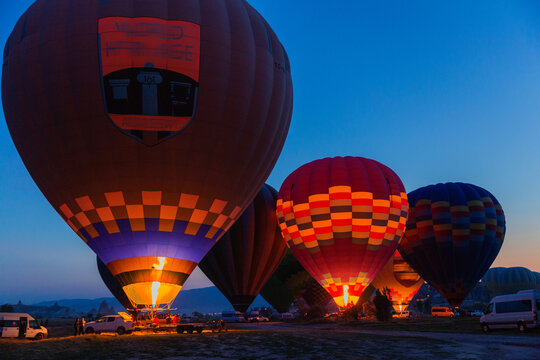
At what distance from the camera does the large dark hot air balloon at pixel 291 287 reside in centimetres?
4328

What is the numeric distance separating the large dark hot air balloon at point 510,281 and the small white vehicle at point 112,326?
84.9 metres

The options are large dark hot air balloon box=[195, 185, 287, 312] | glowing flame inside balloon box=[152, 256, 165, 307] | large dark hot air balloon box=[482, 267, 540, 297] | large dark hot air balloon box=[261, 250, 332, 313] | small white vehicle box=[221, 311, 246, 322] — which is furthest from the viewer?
large dark hot air balloon box=[482, 267, 540, 297]

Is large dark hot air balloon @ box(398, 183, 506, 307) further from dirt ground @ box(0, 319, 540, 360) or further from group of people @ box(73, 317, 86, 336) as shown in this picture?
group of people @ box(73, 317, 86, 336)

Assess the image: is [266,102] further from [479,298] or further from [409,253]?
[479,298]

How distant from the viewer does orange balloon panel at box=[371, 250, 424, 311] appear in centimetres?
4653

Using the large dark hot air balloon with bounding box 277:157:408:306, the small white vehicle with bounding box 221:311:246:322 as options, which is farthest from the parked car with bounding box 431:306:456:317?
the small white vehicle with bounding box 221:311:246:322

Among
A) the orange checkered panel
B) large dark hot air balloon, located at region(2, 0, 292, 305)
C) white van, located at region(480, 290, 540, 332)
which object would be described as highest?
large dark hot air balloon, located at region(2, 0, 292, 305)

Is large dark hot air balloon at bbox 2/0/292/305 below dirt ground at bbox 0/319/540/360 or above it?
above

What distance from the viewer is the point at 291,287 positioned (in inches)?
1745

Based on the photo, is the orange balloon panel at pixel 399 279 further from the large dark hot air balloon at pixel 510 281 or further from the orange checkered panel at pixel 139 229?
the large dark hot air balloon at pixel 510 281

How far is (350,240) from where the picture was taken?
28.9 meters

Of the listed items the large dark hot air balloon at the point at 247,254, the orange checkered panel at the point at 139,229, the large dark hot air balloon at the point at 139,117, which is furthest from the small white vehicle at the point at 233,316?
the orange checkered panel at the point at 139,229

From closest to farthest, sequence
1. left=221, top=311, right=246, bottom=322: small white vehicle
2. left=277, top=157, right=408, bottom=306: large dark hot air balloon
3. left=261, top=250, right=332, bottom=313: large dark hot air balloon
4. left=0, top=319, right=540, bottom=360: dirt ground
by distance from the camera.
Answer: left=0, top=319, right=540, bottom=360: dirt ground, left=277, top=157, right=408, bottom=306: large dark hot air balloon, left=221, top=311, right=246, bottom=322: small white vehicle, left=261, top=250, right=332, bottom=313: large dark hot air balloon

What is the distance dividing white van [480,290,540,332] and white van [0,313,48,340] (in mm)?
19542
